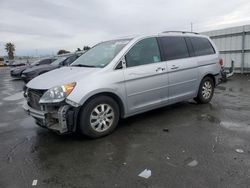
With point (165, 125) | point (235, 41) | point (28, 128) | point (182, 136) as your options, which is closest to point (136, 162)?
point (182, 136)

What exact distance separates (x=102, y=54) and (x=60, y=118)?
1.80 metres

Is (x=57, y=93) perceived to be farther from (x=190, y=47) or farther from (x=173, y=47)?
(x=190, y=47)

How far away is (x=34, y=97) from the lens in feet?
14.0

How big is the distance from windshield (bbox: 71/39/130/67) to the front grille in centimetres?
115

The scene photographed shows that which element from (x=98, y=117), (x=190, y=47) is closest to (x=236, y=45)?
(x=190, y=47)

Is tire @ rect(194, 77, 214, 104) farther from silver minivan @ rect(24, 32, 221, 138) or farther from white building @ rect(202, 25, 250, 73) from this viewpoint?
white building @ rect(202, 25, 250, 73)

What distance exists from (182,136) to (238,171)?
51.6 inches

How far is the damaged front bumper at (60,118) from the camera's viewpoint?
380cm

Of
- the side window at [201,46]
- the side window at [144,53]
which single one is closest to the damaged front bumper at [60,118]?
the side window at [144,53]

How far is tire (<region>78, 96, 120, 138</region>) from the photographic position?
3972mm

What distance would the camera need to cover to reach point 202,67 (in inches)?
233

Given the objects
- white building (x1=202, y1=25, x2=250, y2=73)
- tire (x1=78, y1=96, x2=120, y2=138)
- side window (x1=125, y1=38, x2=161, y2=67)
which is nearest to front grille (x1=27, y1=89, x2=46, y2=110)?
tire (x1=78, y1=96, x2=120, y2=138)

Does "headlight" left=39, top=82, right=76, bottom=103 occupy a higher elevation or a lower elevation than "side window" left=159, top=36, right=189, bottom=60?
lower

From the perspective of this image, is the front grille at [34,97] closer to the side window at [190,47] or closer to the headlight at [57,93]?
the headlight at [57,93]
